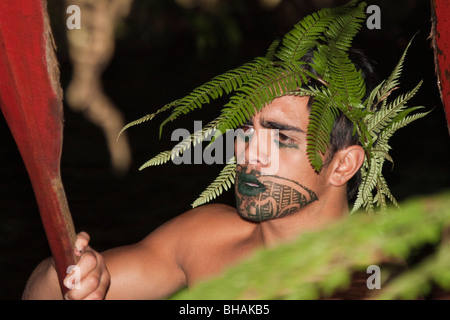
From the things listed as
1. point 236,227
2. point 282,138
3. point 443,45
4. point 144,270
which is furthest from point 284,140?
point 443,45

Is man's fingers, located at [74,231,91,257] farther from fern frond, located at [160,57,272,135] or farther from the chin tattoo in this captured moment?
the chin tattoo

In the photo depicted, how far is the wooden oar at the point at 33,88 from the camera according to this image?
0.74m

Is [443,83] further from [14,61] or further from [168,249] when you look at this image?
[168,249]

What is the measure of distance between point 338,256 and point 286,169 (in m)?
1.21

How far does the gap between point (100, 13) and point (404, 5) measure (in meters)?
6.87

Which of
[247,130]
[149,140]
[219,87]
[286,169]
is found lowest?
[149,140]

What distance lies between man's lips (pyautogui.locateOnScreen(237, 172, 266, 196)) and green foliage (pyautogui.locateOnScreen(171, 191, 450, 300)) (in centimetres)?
113

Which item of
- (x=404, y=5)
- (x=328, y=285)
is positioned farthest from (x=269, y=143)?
(x=404, y=5)

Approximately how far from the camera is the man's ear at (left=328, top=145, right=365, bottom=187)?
1689 millimetres

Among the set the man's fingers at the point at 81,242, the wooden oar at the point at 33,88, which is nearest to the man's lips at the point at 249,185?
the man's fingers at the point at 81,242

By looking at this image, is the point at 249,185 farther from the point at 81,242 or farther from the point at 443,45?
the point at 443,45

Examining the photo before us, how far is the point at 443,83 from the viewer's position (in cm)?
76

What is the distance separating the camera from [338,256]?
49 centimetres

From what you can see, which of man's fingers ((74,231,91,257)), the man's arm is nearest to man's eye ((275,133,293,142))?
the man's arm
